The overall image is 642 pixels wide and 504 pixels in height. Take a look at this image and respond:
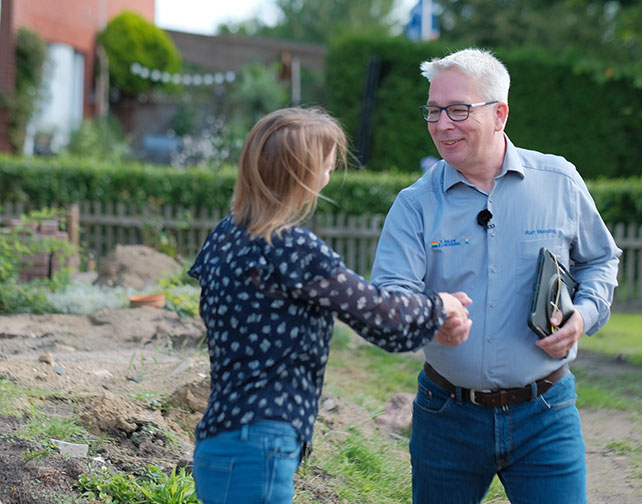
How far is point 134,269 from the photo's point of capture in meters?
8.41

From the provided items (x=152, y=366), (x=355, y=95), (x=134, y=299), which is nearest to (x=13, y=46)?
(x=355, y=95)

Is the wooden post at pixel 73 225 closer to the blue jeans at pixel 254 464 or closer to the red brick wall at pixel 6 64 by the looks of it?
the red brick wall at pixel 6 64

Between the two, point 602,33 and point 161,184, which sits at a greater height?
point 602,33

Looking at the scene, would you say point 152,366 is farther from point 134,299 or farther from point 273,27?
point 273,27

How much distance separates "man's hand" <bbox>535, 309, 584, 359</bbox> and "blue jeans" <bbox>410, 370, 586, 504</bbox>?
0.47ft

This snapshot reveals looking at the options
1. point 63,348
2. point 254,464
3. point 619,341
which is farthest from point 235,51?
point 254,464

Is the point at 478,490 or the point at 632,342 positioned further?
the point at 632,342

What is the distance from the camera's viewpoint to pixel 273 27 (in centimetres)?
5688

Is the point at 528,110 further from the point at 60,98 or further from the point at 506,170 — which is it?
the point at 506,170

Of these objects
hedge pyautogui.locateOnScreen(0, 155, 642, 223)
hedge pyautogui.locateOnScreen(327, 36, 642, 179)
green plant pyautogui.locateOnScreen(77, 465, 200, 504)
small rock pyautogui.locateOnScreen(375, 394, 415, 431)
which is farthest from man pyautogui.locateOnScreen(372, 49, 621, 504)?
hedge pyautogui.locateOnScreen(327, 36, 642, 179)

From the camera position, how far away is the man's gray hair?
8.22 feet

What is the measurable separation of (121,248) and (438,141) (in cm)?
679

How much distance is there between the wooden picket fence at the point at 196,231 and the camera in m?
10.9

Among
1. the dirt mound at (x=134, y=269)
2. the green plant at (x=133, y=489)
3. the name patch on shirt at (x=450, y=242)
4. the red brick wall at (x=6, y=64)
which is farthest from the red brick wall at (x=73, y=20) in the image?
the name patch on shirt at (x=450, y=242)
